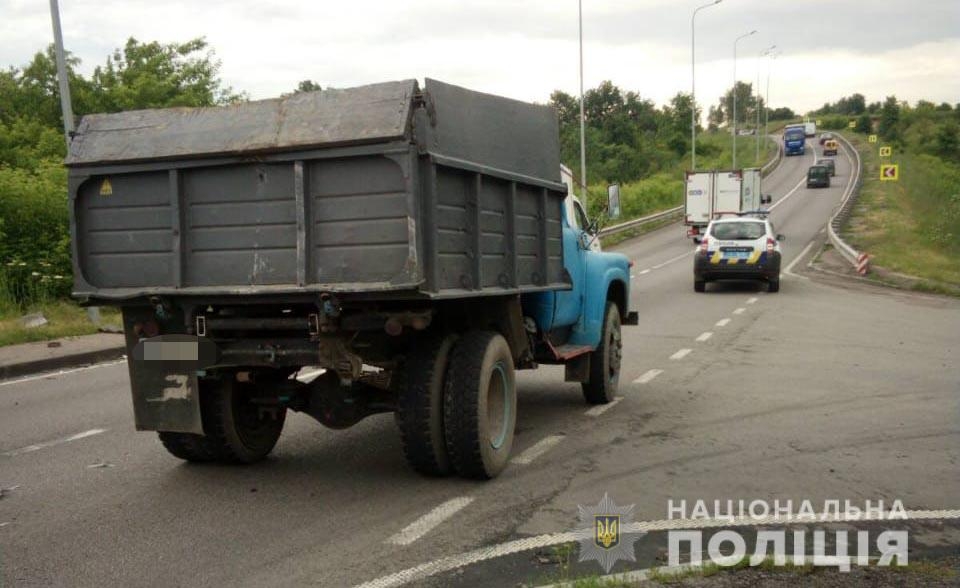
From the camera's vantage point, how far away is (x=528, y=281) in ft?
21.1

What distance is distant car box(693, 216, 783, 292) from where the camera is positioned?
20359 millimetres

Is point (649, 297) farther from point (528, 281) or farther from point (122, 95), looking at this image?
point (122, 95)

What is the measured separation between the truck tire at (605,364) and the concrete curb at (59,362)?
23.5ft

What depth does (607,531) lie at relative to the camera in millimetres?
4754

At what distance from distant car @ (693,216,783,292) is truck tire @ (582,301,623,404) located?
12522 millimetres

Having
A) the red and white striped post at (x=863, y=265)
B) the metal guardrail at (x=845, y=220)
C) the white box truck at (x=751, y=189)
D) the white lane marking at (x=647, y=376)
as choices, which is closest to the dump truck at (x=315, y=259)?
the white lane marking at (x=647, y=376)

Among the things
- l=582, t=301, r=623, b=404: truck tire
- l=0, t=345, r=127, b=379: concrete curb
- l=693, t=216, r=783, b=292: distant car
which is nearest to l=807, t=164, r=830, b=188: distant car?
l=693, t=216, r=783, b=292: distant car

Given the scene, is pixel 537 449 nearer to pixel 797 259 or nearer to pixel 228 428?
pixel 228 428

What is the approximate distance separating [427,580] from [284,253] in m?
2.04

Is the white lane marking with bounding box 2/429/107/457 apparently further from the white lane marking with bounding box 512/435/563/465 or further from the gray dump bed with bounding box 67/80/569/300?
the white lane marking with bounding box 512/435/563/465

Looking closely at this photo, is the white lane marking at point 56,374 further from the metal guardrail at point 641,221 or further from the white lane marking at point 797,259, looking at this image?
the metal guardrail at point 641,221

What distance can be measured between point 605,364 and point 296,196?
4.05m

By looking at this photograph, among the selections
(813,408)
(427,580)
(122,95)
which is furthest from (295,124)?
(122,95)

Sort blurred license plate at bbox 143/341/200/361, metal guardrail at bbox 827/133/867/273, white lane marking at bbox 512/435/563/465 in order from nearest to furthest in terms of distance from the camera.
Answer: blurred license plate at bbox 143/341/200/361, white lane marking at bbox 512/435/563/465, metal guardrail at bbox 827/133/867/273
